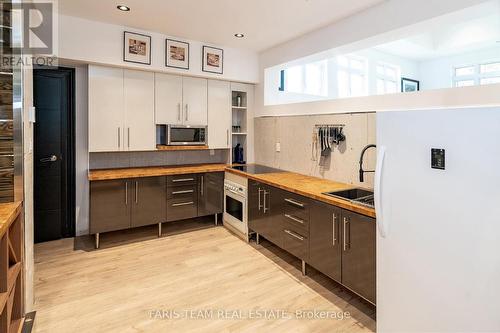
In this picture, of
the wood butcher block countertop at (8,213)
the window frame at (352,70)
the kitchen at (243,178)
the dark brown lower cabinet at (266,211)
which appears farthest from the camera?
the window frame at (352,70)

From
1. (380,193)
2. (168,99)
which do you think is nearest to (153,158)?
(168,99)

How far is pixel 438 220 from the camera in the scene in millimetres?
1540

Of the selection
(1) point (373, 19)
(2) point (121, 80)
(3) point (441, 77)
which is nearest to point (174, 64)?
(2) point (121, 80)

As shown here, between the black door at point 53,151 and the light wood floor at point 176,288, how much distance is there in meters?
0.31

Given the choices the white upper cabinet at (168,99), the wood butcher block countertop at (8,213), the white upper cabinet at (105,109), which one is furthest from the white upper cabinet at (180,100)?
the wood butcher block countertop at (8,213)

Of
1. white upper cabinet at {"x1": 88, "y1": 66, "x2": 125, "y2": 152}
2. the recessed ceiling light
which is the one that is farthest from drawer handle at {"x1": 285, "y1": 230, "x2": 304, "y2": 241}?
the recessed ceiling light

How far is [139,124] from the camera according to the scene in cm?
369

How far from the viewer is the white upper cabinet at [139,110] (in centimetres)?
360

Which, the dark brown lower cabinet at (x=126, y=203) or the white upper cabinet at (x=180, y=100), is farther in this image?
the white upper cabinet at (x=180, y=100)

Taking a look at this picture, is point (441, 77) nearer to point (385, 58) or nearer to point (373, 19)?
point (385, 58)

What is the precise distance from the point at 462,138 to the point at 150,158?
369cm

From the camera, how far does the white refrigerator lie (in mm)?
1360

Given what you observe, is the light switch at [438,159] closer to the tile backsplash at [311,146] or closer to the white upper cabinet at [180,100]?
the tile backsplash at [311,146]

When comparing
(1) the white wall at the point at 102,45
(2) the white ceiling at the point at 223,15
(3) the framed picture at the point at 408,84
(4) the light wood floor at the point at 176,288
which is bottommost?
(4) the light wood floor at the point at 176,288
